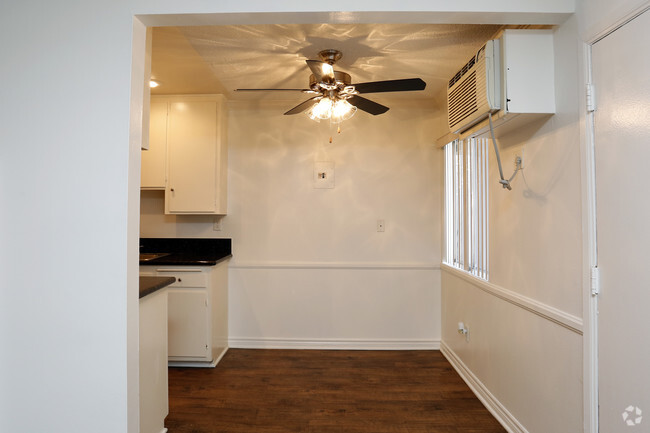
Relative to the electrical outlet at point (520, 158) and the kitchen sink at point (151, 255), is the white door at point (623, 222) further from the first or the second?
the kitchen sink at point (151, 255)

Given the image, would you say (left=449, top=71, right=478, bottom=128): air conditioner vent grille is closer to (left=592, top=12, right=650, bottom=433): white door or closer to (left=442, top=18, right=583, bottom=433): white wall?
(left=442, top=18, right=583, bottom=433): white wall

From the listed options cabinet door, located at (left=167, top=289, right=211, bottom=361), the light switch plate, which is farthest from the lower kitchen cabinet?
the light switch plate

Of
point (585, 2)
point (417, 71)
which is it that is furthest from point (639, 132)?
point (417, 71)

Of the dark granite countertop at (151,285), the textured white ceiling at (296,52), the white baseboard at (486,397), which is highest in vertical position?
the textured white ceiling at (296,52)

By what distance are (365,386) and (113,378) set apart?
1802 millimetres

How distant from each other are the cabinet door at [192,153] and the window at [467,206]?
7.00 feet

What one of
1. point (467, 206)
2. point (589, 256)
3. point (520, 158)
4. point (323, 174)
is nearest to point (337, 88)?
point (520, 158)

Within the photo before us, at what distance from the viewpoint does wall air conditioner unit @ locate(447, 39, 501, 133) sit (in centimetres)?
180

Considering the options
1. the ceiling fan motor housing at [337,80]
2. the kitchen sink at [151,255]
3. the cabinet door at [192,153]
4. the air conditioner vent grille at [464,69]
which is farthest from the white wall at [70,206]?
the kitchen sink at [151,255]

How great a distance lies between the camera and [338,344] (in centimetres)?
353

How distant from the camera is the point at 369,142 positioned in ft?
11.7

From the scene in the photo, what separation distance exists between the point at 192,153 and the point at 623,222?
3.05m

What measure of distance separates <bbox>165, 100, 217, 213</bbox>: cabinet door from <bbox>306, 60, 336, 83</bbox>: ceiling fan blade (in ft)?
4.81

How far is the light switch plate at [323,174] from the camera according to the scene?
3564 mm
